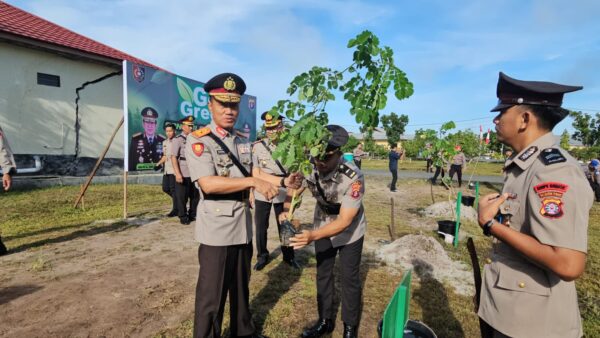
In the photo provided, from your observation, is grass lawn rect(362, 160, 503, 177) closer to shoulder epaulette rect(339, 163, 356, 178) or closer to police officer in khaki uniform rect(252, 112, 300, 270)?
police officer in khaki uniform rect(252, 112, 300, 270)

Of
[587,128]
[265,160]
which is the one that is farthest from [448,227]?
[587,128]

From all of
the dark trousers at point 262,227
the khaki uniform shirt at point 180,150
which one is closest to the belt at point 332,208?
the dark trousers at point 262,227

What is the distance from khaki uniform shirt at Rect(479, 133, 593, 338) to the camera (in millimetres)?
1389

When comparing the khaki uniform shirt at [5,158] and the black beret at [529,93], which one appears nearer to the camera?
the black beret at [529,93]

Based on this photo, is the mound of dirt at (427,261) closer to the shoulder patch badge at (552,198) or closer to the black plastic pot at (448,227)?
the black plastic pot at (448,227)

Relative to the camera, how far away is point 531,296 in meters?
1.57

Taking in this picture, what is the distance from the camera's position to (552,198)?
1.42 m

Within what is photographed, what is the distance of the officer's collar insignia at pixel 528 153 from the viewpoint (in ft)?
5.24

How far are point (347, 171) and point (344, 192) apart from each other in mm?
190

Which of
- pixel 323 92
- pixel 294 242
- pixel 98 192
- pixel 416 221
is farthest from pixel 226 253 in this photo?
pixel 98 192

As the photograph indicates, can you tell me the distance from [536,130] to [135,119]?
7.85m

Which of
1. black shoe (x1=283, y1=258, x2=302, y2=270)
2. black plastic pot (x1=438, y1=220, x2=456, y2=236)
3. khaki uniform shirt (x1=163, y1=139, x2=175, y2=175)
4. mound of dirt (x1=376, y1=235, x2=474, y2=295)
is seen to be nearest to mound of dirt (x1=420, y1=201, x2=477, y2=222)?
black plastic pot (x1=438, y1=220, x2=456, y2=236)

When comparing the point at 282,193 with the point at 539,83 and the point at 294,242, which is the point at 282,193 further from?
the point at 539,83

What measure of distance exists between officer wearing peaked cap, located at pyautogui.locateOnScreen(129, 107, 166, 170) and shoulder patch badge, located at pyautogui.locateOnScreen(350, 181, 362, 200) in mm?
6431
